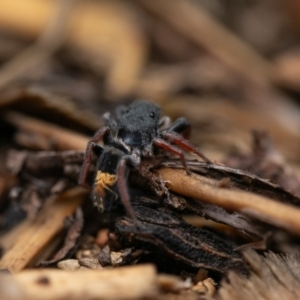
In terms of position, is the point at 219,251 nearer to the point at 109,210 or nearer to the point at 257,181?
the point at 257,181

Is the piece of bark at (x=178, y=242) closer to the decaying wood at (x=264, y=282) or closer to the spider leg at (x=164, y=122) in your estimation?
the decaying wood at (x=264, y=282)

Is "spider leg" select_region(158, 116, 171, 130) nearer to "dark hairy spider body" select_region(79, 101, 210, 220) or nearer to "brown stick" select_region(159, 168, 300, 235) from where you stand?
"dark hairy spider body" select_region(79, 101, 210, 220)

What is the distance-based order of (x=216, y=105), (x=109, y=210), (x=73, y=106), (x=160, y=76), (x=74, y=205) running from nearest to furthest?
1. (x=109, y=210)
2. (x=74, y=205)
3. (x=73, y=106)
4. (x=216, y=105)
5. (x=160, y=76)

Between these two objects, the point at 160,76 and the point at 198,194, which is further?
the point at 160,76

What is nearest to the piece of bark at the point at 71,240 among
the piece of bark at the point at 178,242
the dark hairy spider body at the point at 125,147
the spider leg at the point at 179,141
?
the dark hairy spider body at the point at 125,147

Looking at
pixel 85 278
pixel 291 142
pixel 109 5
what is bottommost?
pixel 85 278

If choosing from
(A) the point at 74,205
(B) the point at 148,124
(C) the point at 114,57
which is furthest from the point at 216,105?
(A) the point at 74,205

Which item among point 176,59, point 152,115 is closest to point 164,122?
point 152,115
